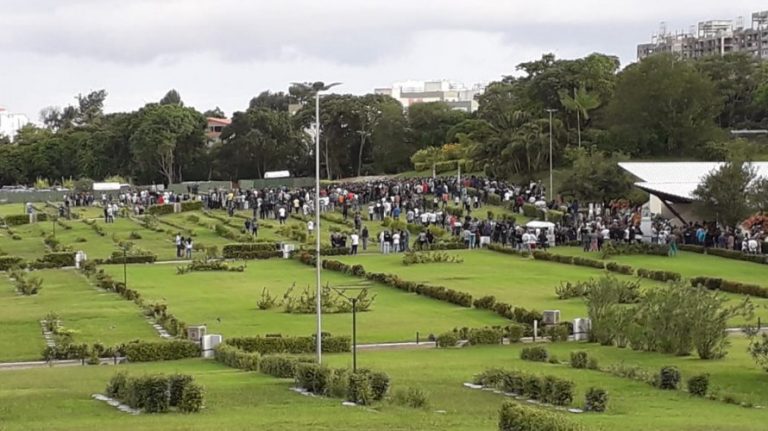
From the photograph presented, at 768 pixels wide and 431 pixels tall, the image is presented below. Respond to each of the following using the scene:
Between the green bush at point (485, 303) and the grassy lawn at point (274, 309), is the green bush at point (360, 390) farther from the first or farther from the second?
the green bush at point (485, 303)

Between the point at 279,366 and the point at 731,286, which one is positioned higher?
the point at 731,286

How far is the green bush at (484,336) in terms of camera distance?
31562mm

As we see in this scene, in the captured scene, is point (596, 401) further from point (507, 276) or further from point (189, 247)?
point (189, 247)

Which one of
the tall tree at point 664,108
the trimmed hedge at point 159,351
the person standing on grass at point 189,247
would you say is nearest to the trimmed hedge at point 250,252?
the person standing on grass at point 189,247

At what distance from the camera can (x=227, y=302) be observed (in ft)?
132

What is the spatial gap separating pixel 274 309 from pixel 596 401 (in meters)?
19.2

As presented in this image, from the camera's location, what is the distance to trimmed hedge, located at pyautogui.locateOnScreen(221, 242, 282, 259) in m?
55.4

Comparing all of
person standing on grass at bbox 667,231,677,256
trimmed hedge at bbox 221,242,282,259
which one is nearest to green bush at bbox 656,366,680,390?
person standing on grass at bbox 667,231,677,256

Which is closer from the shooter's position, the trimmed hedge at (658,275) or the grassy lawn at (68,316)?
the grassy lawn at (68,316)

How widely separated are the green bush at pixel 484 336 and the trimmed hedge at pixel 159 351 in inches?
286

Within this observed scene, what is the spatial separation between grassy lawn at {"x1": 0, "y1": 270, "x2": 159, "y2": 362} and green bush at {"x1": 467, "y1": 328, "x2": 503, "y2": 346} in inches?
360

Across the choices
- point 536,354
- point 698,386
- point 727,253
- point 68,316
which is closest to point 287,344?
point 536,354

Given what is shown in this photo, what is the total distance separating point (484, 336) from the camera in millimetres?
31672

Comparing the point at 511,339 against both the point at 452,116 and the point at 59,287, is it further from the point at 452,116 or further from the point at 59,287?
the point at 452,116
